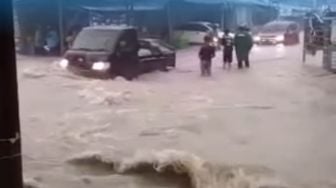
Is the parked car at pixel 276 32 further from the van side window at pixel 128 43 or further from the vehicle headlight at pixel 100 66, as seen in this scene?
the vehicle headlight at pixel 100 66

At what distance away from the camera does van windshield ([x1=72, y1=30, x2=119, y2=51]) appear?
398cm

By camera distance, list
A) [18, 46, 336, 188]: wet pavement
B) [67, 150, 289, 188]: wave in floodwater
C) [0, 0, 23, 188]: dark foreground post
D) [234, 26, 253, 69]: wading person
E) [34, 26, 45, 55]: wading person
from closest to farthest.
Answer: [0, 0, 23, 188]: dark foreground post
[67, 150, 289, 188]: wave in floodwater
[18, 46, 336, 188]: wet pavement
[34, 26, 45, 55]: wading person
[234, 26, 253, 69]: wading person

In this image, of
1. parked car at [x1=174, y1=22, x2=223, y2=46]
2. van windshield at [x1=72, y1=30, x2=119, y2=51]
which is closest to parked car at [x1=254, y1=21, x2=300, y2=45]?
parked car at [x1=174, y1=22, x2=223, y2=46]

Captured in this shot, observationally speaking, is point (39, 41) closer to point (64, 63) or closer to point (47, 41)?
point (47, 41)

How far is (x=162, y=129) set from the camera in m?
3.65

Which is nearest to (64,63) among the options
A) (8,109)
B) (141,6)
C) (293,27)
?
(141,6)

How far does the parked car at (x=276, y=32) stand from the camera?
3777 mm

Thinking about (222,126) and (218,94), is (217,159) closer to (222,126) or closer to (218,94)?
(222,126)

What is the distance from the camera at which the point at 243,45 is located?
3.95m

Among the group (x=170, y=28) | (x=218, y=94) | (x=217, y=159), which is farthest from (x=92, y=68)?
(x=217, y=159)

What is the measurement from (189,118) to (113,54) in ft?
2.62

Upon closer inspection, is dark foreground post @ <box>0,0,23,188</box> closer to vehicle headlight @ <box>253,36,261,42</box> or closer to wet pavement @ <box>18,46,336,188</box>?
wet pavement @ <box>18,46,336,188</box>

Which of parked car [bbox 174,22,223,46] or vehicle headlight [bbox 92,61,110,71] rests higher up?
parked car [bbox 174,22,223,46]

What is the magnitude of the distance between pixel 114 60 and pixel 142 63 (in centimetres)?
20
